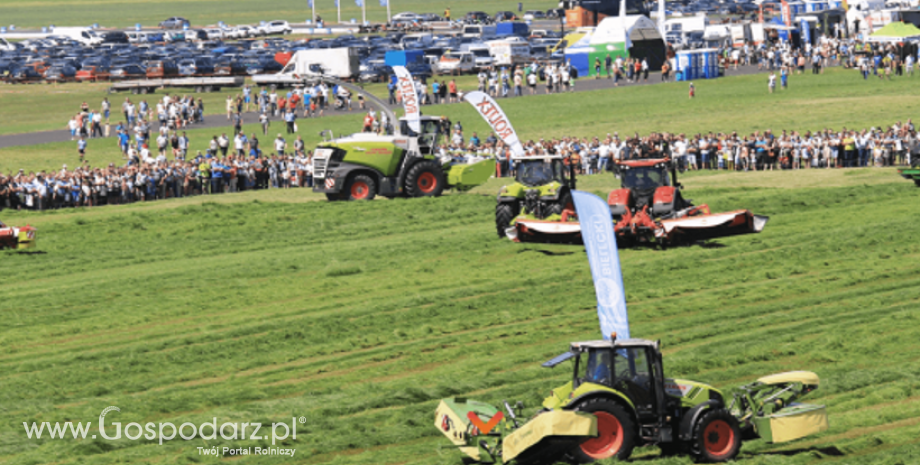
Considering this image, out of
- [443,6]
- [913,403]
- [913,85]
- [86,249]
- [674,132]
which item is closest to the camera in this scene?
[913,403]

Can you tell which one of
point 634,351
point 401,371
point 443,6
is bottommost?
point 401,371

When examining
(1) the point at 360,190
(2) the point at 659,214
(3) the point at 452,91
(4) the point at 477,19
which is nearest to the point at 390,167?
(1) the point at 360,190

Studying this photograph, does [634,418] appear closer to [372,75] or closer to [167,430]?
[167,430]

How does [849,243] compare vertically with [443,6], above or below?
below

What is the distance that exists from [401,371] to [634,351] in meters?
5.27

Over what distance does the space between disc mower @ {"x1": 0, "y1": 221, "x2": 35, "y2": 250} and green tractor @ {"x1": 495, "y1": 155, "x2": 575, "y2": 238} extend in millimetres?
10374

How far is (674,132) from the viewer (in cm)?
4262

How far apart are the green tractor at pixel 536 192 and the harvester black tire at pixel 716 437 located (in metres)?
12.4

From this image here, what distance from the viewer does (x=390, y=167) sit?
30094 millimetres

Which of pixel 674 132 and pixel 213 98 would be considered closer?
pixel 674 132

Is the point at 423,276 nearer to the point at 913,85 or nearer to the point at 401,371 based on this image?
the point at 401,371

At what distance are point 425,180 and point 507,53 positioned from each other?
39093mm

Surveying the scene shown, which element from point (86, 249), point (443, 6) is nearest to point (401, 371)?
point (86, 249)

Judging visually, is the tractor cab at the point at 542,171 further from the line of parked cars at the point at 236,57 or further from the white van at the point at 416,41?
the white van at the point at 416,41
